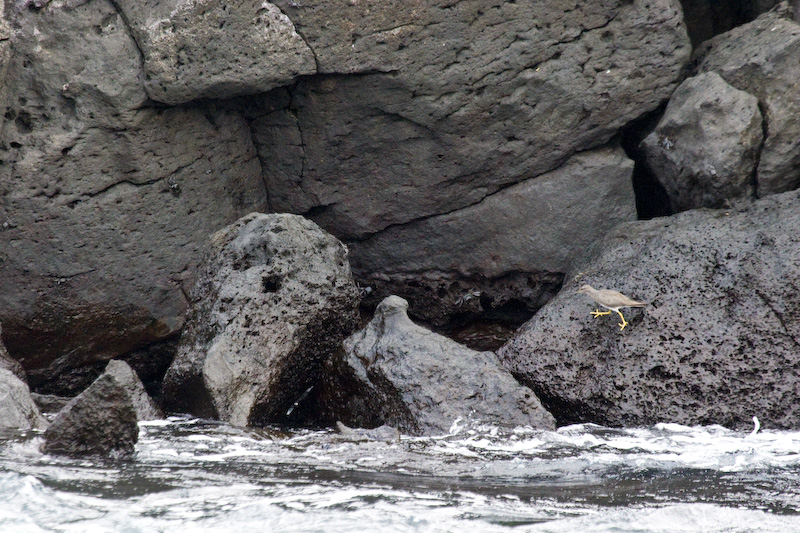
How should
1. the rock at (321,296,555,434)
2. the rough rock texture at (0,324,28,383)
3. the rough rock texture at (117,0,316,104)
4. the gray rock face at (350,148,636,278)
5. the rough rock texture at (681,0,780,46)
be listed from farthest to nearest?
the rough rock texture at (681,0,780,46), the gray rock face at (350,148,636,278), the rough rock texture at (117,0,316,104), the rough rock texture at (0,324,28,383), the rock at (321,296,555,434)

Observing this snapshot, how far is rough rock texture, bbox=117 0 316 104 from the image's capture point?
6.35 m

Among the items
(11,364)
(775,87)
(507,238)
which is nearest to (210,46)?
(11,364)

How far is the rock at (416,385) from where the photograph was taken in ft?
17.3

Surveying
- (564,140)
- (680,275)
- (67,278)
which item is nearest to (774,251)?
(680,275)

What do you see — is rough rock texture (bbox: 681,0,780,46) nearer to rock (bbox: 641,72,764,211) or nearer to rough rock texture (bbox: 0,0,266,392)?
rock (bbox: 641,72,764,211)

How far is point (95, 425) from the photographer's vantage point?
4.30 meters

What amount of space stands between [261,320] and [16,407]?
1.62 meters

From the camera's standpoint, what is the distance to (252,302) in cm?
579

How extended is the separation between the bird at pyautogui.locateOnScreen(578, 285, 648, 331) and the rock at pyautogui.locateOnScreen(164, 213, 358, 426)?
1.74 metres

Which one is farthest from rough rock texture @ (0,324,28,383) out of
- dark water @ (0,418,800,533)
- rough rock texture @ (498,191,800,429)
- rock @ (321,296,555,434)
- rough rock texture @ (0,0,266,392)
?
rough rock texture @ (498,191,800,429)

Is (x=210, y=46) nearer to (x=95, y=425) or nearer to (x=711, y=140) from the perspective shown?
(x=95, y=425)

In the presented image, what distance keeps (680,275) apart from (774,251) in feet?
2.09

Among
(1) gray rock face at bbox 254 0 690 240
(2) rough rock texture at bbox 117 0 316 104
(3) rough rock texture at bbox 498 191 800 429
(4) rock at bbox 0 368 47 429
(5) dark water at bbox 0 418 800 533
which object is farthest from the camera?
(1) gray rock face at bbox 254 0 690 240

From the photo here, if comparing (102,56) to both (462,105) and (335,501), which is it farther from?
(335,501)
